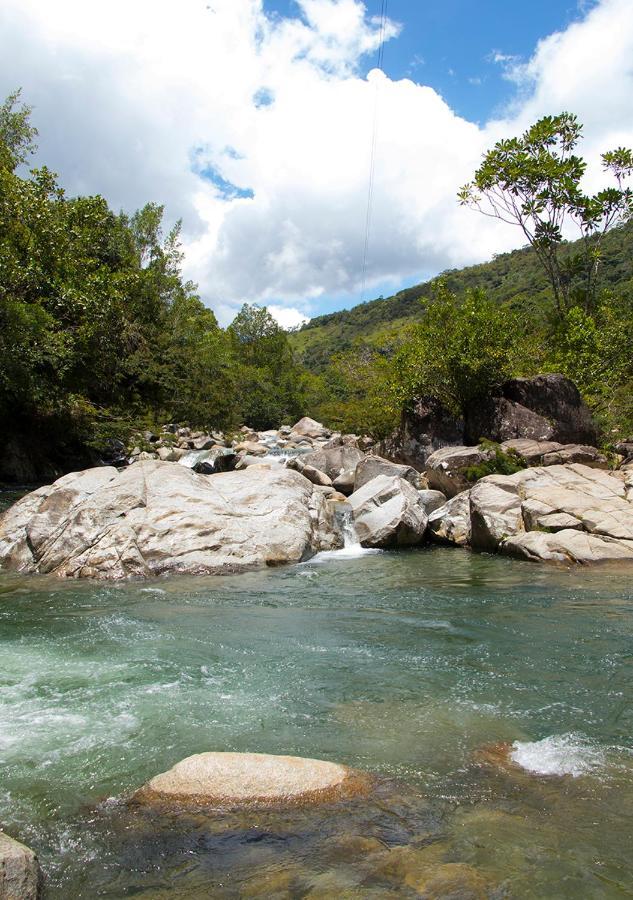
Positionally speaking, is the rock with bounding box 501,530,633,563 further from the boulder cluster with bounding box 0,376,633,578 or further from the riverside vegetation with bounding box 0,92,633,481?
the riverside vegetation with bounding box 0,92,633,481

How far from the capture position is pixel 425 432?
21.5 m

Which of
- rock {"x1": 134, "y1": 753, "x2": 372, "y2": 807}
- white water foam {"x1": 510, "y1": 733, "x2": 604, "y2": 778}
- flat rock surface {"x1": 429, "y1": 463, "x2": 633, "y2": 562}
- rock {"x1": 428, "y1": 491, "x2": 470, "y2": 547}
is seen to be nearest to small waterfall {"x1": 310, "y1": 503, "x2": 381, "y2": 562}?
rock {"x1": 428, "y1": 491, "x2": 470, "y2": 547}

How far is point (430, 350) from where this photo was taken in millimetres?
21453

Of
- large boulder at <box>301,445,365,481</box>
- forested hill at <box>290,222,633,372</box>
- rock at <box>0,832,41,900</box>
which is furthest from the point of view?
forested hill at <box>290,222,633,372</box>

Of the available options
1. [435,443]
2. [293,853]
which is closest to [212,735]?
[293,853]

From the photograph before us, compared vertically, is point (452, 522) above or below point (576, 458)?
below

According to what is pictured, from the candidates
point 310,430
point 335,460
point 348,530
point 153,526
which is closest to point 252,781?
point 153,526

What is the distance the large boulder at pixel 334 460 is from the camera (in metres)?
20.5

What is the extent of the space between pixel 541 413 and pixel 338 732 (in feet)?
52.0

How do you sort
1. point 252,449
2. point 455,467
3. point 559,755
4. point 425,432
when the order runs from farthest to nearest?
point 252,449 → point 425,432 → point 455,467 → point 559,755

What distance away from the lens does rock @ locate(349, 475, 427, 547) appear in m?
14.3

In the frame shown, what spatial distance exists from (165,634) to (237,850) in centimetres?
463

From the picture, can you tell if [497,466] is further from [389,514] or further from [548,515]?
[389,514]

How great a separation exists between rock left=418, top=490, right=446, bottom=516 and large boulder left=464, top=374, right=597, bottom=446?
4.38 meters
